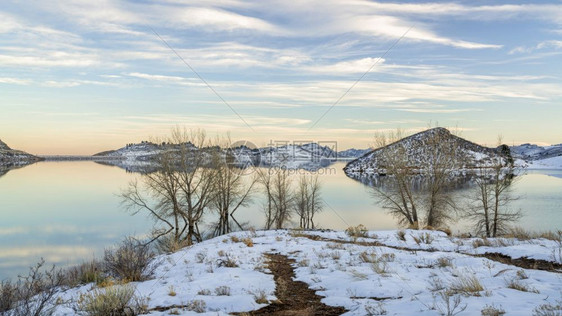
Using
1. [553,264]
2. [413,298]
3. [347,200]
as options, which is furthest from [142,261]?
[347,200]

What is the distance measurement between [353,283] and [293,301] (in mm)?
1507

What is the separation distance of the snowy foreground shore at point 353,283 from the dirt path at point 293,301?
20mm

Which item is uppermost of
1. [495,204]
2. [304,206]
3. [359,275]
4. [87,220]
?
[359,275]

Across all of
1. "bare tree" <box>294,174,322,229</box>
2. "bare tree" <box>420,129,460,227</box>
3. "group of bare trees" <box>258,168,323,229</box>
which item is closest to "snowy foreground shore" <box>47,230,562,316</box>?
"bare tree" <box>420,129,460,227</box>

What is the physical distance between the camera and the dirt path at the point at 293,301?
6.84 m

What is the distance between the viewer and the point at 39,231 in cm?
4150

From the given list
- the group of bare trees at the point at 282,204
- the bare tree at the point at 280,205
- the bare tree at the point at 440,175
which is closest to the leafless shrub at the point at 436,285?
the bare tree at the point at 440,175

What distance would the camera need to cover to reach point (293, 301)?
7.59m

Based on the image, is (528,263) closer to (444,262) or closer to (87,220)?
(444,262)

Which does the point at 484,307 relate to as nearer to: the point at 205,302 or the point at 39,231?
the point at 205,302

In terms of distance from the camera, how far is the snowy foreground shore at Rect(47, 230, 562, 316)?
6.32m

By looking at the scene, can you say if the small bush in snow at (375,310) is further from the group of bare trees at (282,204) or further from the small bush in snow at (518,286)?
the group of bare trees at (282,204)

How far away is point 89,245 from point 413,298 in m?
35.7

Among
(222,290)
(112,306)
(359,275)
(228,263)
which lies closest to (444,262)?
(359,275)
